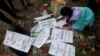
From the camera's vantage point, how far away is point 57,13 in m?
2.79

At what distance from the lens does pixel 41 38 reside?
2572 millimetres

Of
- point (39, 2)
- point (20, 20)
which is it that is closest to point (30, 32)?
point (20, 20)

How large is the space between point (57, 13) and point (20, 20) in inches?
19.9

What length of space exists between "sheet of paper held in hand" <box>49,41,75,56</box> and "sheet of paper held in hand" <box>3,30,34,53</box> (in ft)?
0.90

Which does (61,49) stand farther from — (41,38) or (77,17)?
(77,17)

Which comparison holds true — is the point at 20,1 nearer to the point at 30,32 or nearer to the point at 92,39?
the point at 30,32

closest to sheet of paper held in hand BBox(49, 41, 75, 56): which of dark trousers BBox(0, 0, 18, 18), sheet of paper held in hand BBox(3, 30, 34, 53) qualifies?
sheet of paper held in hand BBox(3, 30, 34, 53)

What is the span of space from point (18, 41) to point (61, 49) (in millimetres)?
525

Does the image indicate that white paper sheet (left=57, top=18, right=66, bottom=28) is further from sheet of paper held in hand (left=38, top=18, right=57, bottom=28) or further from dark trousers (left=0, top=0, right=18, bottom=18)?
dark trousers (left=0, top=0, right=18, bottom=18)

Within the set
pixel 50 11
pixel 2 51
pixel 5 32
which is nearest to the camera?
pixel 2 51

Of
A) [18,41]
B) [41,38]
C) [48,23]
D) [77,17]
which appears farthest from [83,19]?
[18,41]

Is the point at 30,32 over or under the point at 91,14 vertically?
under

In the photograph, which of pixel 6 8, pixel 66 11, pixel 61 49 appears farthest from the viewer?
pixel 6 8

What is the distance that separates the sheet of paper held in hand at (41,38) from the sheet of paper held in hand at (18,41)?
0.20 ft
